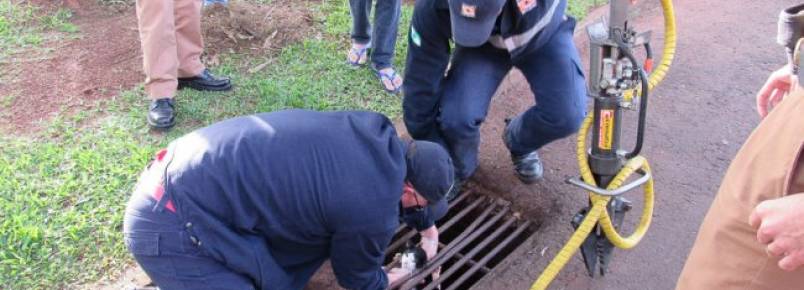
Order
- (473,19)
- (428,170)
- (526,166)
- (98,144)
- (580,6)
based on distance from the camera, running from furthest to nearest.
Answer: (580,6) → (98,144) → (526,166) → (473,19) → (428,170)

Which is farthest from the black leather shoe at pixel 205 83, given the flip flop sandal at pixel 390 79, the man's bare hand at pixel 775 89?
the man's bare hand at pixel 775 89

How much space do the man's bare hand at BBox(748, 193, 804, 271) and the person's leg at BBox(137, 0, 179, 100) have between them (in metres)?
3.08

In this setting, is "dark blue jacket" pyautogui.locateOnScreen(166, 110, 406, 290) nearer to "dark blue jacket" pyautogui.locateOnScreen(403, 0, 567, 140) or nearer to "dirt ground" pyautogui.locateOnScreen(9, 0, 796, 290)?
"dirt ground" pyautogui.locateOnScreen(9, 0, 796, 290)

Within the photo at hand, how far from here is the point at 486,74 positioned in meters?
3.22

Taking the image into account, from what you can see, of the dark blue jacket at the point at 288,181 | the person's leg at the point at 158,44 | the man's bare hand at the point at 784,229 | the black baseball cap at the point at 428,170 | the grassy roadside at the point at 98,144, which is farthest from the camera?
the person's leg at the point at 158,44

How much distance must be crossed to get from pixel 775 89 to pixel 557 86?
1.15 meters

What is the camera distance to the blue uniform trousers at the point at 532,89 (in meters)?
3.10

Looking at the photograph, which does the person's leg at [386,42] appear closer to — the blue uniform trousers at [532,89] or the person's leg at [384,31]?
the person's leg at [384,31]

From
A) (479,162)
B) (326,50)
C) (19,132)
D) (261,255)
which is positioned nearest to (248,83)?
(326,50)

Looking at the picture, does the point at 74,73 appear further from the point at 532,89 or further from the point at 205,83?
the point at 532,89

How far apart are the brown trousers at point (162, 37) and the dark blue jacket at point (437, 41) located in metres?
1.36

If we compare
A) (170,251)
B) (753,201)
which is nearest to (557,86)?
(753,201)

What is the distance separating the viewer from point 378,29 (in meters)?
4.24

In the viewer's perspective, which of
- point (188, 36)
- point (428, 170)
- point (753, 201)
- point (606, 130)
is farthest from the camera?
point (188, 36)
